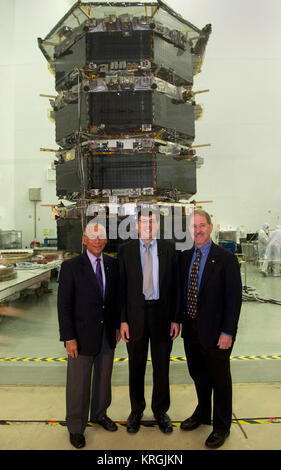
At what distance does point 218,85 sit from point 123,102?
9.34 metres

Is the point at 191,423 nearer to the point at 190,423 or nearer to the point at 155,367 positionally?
the point at 190,423

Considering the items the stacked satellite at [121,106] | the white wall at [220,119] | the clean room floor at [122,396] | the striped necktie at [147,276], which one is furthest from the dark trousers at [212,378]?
the white wall at [220,119]

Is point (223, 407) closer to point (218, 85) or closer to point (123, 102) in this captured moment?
point (123, 102)

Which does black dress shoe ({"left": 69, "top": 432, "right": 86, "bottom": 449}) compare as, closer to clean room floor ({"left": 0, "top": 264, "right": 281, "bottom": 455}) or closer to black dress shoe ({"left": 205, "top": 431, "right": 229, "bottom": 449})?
clean room floor ({"left": 0, "top": 264, "right": 281, "bottom": 455})

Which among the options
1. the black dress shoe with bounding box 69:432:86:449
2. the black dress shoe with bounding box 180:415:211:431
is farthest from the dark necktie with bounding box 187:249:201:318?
the black dress shoe with bounding box 69:432:86:449

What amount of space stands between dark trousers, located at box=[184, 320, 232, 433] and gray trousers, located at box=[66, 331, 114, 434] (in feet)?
2.27

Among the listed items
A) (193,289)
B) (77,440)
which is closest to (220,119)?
(193,289)

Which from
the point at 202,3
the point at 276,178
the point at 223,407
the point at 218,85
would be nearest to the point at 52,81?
the point at 202,3

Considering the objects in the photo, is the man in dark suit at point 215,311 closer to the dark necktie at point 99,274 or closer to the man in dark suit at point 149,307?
the man in dark suit at point 149,307

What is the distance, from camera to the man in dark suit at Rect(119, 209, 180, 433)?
8.67 ft

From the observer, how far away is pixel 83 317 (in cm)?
255

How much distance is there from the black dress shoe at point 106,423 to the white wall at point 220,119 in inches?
403

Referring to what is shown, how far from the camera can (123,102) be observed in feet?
20.6
